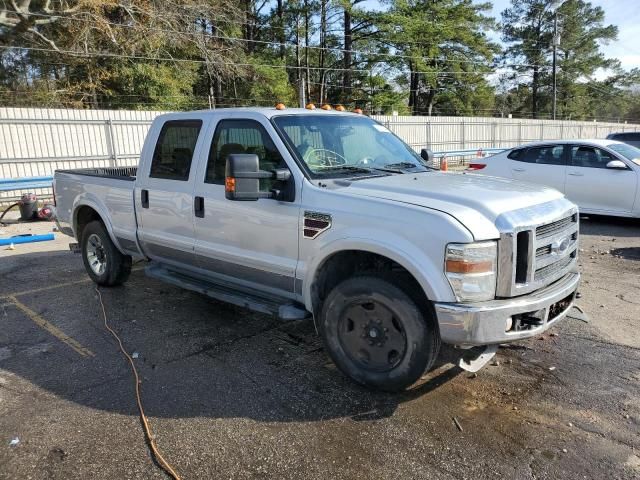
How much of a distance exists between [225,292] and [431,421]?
2128 mm

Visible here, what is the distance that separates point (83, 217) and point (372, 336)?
4.62 metres

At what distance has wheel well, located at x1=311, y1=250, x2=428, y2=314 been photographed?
144 inches

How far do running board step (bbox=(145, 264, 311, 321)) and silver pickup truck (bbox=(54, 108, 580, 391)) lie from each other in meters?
0.01

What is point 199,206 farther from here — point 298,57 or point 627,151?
point 298,57

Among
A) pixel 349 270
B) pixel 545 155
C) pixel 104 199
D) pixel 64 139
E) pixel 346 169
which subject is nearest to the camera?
pixel 349 270

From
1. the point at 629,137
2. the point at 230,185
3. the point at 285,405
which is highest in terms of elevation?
the point at 230,185

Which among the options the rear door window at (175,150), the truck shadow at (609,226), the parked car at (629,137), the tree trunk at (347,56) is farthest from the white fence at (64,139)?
the tree trunk at (347,56)

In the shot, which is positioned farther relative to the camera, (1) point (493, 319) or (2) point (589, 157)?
(2) point (589, 157)

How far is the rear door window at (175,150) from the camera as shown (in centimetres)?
497

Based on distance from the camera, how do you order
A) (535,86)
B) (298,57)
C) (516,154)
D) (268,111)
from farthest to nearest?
(535,86) → (298,57) → (516,154) → (268,111)

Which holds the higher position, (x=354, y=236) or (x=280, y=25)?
(x=280, y=25)

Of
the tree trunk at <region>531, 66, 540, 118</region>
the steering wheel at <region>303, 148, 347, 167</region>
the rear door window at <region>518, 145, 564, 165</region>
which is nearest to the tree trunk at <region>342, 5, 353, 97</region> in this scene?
the tree trunk at <region>531, 66, 540, 118</region>

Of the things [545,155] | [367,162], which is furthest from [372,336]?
[545,155]

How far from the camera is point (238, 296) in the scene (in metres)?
4.52
